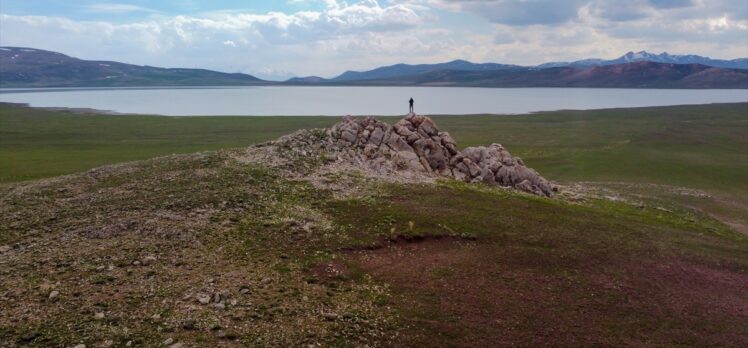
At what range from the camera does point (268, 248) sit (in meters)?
27.2

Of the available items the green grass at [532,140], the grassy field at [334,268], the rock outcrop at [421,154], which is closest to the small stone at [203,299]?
the grassy field at [334,268]

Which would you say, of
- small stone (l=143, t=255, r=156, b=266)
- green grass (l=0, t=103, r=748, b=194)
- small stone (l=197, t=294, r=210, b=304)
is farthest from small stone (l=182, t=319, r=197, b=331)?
green grass (l=0, t=103, r=748, b=194)

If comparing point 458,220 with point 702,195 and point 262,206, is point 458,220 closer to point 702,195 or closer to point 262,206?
point 262,206

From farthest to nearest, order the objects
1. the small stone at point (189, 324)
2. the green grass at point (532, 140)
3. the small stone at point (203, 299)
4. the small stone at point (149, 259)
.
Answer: the green grass at point (532, 140), the small stone at point (149, 259), the small stone at point (203, 299), the small stone at point (189, 324)

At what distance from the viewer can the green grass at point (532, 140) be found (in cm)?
6781

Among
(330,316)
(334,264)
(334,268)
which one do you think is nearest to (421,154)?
(334,264)

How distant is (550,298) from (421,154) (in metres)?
24.7

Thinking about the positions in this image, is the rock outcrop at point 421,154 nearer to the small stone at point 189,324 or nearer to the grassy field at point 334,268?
the grassy field at point 334,268

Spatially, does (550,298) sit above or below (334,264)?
below

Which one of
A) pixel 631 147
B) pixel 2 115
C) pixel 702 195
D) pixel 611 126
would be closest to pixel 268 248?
pixel 702 195

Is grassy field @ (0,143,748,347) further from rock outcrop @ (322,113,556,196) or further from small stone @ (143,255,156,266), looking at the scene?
rock outcrop @ (322,113,556,196)

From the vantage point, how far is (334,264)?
1023 inches

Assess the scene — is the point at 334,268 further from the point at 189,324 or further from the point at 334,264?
the point at 189,324

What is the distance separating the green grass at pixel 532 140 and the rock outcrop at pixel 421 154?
56.0 ft
